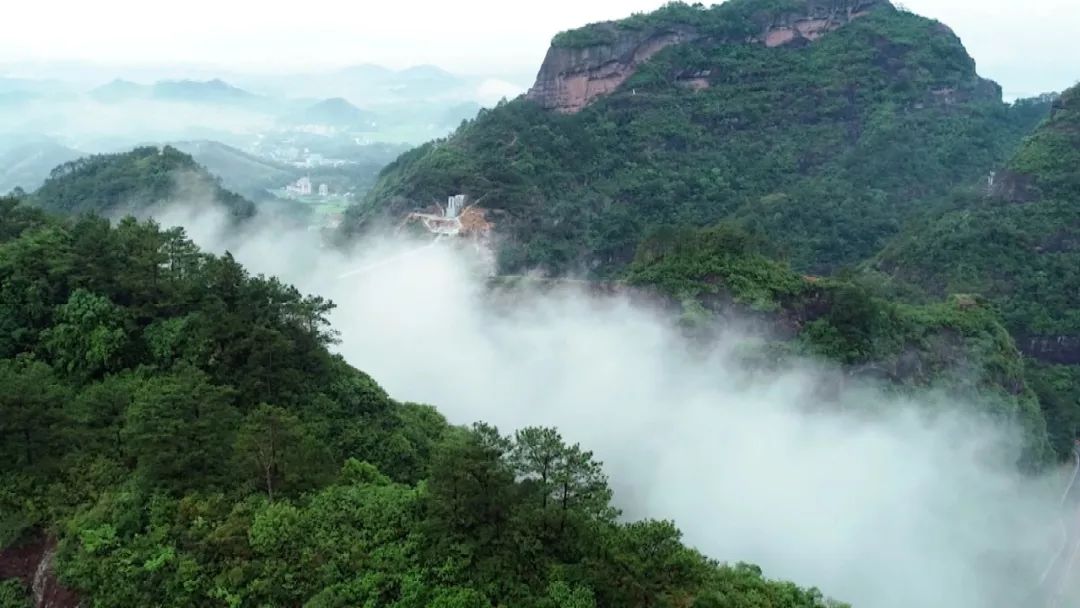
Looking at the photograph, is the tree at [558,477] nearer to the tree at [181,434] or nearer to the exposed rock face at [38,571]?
the tree at [181,434]

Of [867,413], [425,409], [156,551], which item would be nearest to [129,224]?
[425,409]

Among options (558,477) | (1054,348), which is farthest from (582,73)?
(558,477)

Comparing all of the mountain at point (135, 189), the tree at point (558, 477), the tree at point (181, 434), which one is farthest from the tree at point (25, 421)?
the mountain at point (135, 189)

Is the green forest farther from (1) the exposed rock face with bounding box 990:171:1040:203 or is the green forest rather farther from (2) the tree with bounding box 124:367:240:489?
(1) the exposed rock face with bounding box 990:171:1040:203

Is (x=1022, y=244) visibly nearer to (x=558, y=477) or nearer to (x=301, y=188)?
(x=558, y=477)

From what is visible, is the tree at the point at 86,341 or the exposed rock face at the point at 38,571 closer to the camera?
the exposed rock face at the point at 38,571

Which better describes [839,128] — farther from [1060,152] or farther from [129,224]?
→ [129,224]
